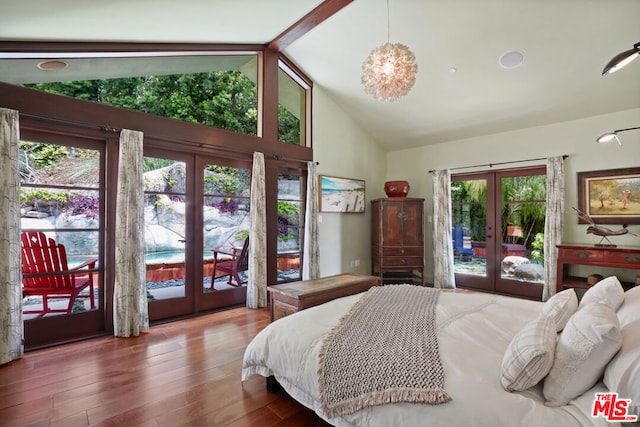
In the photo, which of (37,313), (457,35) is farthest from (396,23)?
(37,313)

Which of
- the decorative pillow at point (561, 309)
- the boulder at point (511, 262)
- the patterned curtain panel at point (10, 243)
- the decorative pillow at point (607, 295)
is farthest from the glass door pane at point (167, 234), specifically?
the boulder at point (511, 262)

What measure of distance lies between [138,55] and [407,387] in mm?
4140

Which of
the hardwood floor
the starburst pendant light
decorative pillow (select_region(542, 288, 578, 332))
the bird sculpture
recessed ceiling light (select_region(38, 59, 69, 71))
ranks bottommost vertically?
the hardwood floor

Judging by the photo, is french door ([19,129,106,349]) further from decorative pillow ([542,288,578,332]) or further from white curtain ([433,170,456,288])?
white curtain ([433,170,456,288])

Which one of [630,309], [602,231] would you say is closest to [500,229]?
[602,231]

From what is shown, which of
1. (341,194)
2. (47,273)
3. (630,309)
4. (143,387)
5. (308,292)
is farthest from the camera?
(341,194)

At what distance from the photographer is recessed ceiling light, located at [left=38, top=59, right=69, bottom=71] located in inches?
114

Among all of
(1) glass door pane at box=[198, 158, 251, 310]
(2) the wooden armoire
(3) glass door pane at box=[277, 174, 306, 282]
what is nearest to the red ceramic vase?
(2) the wooden armoire

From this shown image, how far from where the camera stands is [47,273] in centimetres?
290

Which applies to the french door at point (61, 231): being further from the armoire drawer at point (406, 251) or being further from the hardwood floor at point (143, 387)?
the armoire drawer at point (406, 251)

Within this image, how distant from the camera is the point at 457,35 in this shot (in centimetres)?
343

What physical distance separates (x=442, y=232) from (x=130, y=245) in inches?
183

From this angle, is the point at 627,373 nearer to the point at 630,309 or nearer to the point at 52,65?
Result: the point at 630,309

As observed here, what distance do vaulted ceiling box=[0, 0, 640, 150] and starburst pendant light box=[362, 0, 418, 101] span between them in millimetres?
1085
